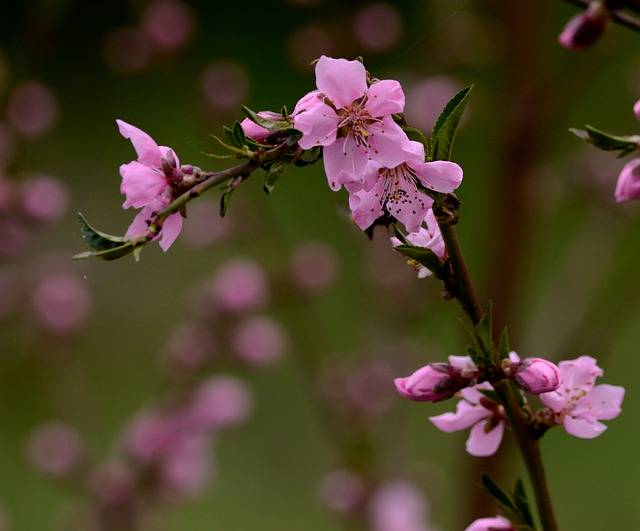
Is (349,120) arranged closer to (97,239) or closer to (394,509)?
(97,239)

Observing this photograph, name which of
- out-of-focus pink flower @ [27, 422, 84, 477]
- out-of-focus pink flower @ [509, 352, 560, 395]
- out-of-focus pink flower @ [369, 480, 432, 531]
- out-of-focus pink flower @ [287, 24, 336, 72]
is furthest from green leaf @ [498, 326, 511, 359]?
out-of-focus pink flower @ [27, 422, 84, 477]

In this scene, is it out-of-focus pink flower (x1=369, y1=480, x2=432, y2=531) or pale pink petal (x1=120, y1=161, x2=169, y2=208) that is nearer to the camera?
pale pink petal (x1=120, y1=161, x2=169, y2=208)

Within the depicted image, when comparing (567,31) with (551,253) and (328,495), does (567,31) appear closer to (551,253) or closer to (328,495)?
(328,495)

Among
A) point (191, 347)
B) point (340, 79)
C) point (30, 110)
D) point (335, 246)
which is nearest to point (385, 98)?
point (340, 79)

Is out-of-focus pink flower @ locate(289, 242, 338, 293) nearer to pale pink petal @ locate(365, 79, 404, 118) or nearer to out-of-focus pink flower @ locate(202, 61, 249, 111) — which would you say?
out-of-focus pink flower @ locate(202, 61, 249, 111)

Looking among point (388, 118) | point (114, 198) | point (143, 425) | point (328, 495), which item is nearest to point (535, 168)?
point (328, 495)

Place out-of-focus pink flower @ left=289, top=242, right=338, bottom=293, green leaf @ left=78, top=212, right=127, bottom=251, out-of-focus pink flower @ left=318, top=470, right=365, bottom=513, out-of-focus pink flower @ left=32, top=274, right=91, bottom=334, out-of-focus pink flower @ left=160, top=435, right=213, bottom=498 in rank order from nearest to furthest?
green leaf @ left=78, top=212, right=127, bottom=251 < out-of-focus pink flower @ left=318, top=470, right=365, bottom=513 < out-of-focus pink flower @ left=160, top=435, right=213, bottom=498 < out-of-focus pink flower @ left=289, top=242, right=338, bottom=293 < out-of-focus pink flower @ left=32, top=274, right=91, bottom=334
